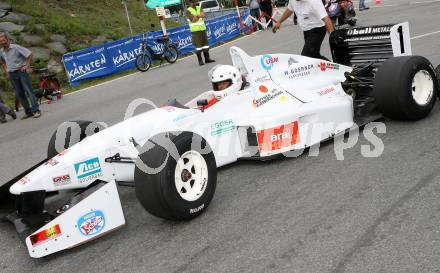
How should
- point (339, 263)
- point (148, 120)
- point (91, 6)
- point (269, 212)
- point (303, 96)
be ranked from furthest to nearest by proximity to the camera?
point (91, 6) → point (303, 96) → point (148, 120) → point (269, 212) → point (339, 263)

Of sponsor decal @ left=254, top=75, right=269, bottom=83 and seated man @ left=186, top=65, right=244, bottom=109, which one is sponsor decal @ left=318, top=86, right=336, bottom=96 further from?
seated man @ left=186, top=65, right=244, bottom=109

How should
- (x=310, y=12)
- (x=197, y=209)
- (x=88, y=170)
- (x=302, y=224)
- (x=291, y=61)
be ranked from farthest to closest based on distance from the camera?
1. (x=310, y=12)
2. (x=291, y=61)
3. (x=88, y=170)
4. (x=197, y=209)
5. (x=302, y=224)

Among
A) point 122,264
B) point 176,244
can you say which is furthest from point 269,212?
point 122,264

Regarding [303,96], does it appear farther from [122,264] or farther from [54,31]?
[54,31]

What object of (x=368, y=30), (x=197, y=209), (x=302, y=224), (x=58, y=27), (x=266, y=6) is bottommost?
(x=302, y=224)

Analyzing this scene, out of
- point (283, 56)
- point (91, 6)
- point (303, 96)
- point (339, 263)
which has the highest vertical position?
point (91, 6)

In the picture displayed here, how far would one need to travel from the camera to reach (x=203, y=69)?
1416cm

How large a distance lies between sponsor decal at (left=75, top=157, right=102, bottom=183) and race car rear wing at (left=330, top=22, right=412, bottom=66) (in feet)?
12.7

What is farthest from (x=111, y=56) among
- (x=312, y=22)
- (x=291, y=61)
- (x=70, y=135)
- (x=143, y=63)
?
(x=70, y=135)

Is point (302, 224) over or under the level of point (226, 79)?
under

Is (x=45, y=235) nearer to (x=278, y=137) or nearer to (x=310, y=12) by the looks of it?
(x=278, y=137)

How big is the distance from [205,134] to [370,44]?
3177mm

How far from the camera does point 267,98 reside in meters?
5.44

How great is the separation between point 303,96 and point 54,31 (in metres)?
16.5
